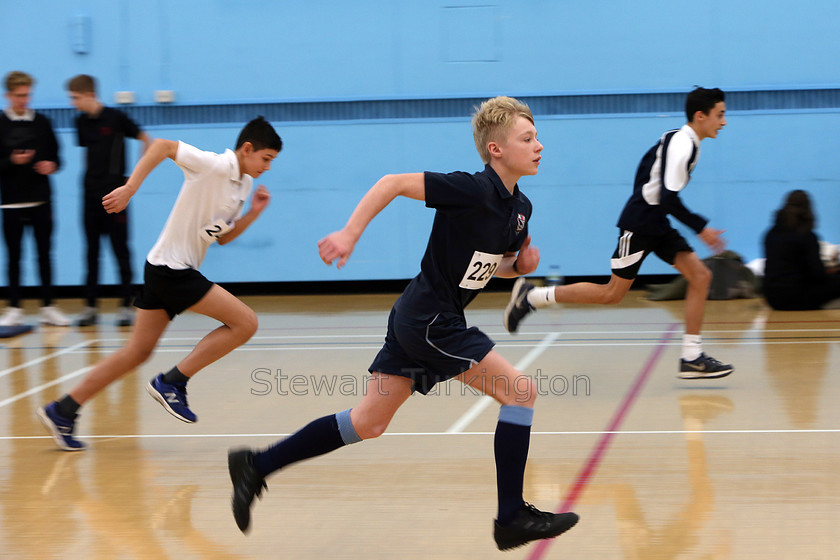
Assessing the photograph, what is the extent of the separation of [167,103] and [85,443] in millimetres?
5850

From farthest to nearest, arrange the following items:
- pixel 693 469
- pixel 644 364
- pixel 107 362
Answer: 1. pixel 644 364
2. pixel 107 362
3. pixel 693 469

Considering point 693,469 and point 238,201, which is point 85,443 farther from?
point 693,469

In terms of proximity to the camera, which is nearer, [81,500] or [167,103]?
[81,500]

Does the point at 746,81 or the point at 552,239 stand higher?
the point at 746,81

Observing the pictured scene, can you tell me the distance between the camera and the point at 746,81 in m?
9.37

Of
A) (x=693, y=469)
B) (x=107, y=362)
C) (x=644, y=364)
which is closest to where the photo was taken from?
(x=693, y=469)

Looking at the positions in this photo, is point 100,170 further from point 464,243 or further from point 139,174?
point 464,243

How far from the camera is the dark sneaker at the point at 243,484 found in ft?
10.4

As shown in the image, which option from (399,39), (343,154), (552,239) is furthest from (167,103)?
(552,239)

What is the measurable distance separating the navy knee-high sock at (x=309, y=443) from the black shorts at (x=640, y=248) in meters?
2.71

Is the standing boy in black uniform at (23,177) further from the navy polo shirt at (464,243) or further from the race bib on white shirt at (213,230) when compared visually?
the navy polo shirt at (464,243)

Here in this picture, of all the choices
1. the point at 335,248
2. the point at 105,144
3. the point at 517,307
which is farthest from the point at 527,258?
the point at 105,144

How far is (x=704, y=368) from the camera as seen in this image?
17.8 feet

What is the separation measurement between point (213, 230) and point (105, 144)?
12.3 feet
